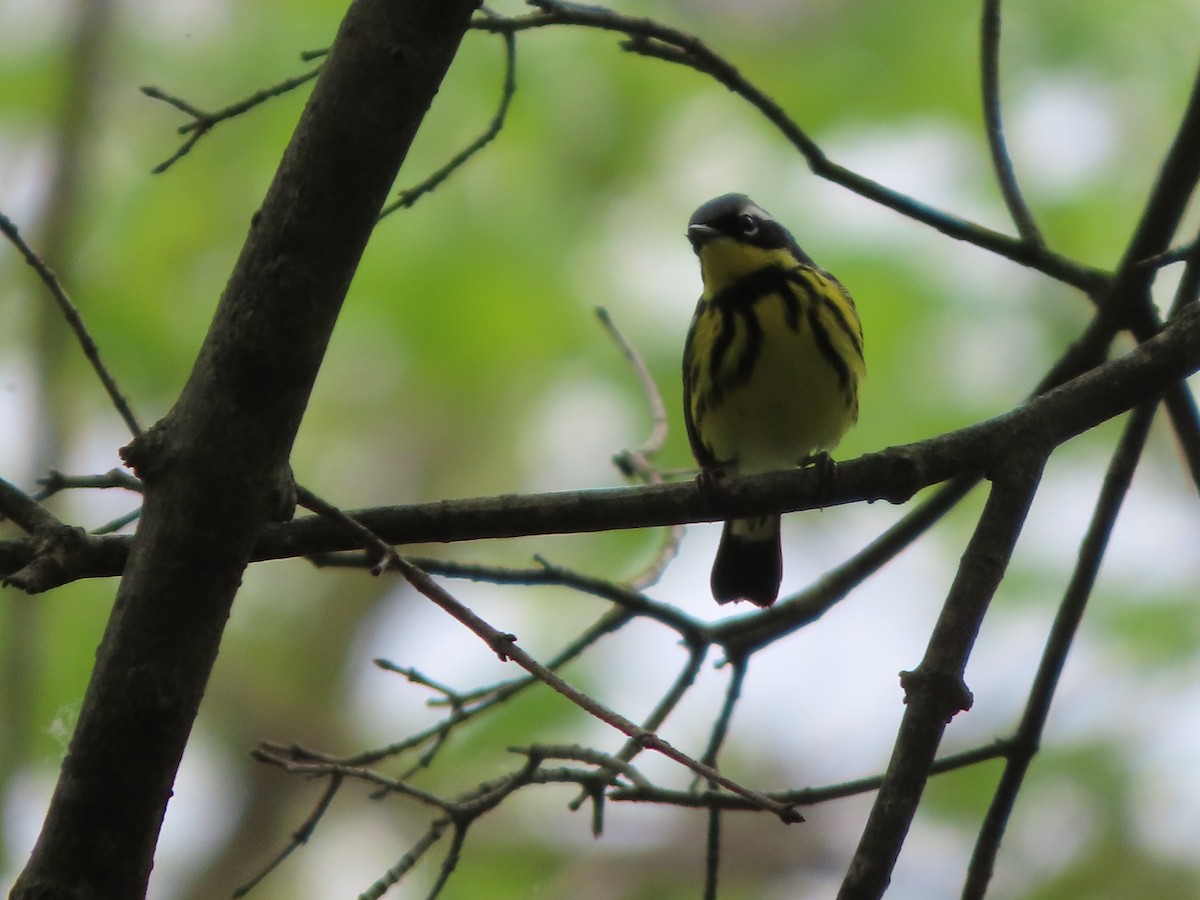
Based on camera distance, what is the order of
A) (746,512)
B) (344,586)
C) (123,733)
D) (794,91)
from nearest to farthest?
(123,733) → (746,512) → (794,91) → (344,586)

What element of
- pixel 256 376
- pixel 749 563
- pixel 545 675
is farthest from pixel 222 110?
pixel 749 563

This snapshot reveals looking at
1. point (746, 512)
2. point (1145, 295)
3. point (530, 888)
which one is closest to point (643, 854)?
point (530, 888)

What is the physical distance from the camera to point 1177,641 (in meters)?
7.02

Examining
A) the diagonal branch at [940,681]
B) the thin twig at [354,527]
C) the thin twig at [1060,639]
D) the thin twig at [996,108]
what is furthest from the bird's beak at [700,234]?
the thin twig at [354,527]

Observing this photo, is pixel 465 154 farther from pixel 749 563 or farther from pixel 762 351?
pixel 749 563

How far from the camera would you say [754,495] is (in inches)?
97.3

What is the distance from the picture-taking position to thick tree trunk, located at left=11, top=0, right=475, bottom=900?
2.00 m

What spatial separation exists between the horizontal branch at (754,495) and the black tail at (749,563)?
9.51 feet

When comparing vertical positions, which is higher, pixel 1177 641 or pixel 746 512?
pixel 1177 641

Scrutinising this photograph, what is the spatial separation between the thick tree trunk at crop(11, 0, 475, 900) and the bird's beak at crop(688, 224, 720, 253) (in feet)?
9.72

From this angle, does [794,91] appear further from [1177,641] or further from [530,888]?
[530,888]

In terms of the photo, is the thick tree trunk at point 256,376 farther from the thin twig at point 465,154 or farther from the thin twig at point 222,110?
the thin twig at point 465,154

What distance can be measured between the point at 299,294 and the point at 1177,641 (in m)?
6.12

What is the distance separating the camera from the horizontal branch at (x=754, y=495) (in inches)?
88.7
